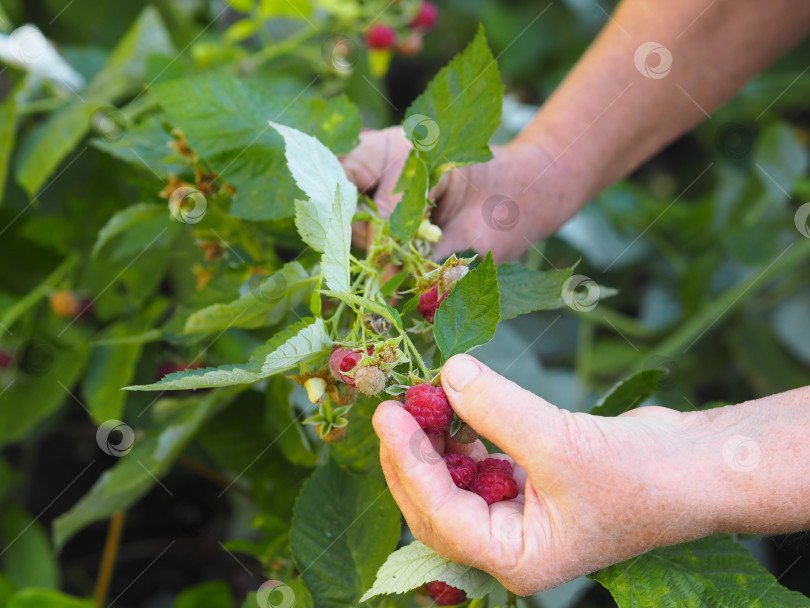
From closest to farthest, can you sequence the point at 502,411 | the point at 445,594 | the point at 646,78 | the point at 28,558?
the point at 502,411 → the point at 445,594 → the point at 646,78 → the point at 28,558

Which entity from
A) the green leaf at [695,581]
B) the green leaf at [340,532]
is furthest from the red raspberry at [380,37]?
the green leaf at [695,581]

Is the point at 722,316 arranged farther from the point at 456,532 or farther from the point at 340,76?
the point at 456,532

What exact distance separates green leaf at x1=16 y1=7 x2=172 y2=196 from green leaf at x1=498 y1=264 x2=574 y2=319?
0.54 m

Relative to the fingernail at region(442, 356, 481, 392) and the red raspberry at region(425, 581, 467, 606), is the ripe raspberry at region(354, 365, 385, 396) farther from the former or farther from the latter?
the red raspberry at region(425, 581, 467, 606)

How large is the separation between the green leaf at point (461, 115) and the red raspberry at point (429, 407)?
0.17 m

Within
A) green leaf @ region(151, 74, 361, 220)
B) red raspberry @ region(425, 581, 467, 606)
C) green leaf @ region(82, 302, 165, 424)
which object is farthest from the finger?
green leaf @ region(82, 302, 165, 424)

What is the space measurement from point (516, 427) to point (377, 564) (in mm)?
193

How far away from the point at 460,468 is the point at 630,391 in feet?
0.55

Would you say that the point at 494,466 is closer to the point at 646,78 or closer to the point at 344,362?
the point at 344,362

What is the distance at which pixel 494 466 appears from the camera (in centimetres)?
45

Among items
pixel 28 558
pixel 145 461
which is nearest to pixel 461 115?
pixel 145 461

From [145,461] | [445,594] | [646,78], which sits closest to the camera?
[445,594]

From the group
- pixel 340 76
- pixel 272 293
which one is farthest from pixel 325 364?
pixel 340 76

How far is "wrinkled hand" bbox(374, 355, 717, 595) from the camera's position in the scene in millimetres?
384
